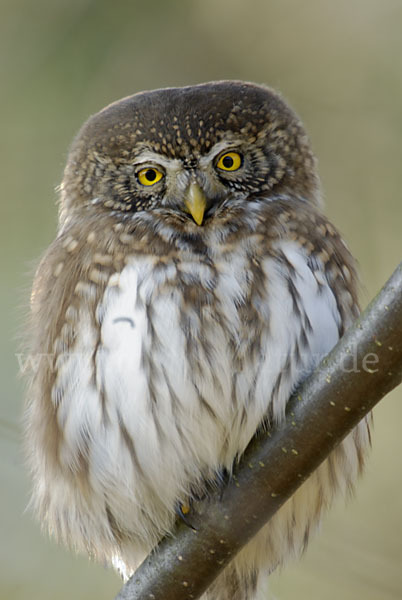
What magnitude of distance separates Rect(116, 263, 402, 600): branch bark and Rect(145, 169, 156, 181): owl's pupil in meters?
0.97

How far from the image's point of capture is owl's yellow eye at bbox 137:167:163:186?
10.8ft

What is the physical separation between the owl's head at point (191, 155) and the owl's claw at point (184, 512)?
88 cm

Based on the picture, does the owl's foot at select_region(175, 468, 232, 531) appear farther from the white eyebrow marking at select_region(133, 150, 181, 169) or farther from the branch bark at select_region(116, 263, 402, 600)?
the white eyebrow marking at select_region(133, 150, 181, 169)

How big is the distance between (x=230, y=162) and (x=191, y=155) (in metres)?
0.15

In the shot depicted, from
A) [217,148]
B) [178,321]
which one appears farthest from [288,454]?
[217,148]

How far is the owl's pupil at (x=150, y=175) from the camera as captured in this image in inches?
129

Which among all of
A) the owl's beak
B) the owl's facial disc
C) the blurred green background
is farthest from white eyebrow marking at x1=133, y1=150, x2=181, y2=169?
the blurred green background

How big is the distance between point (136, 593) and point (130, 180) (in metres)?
1.36

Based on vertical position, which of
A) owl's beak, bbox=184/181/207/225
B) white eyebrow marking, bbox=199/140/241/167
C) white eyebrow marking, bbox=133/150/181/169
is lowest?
owl's beak, bbox=184/181/207/225

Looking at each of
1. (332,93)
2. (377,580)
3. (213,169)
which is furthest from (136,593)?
(332,93)

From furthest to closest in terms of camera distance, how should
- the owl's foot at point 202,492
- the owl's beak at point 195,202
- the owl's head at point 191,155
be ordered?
the owl's head at point 191,155
the owl's beak at point 195,202
the owl's foot at point 202,492

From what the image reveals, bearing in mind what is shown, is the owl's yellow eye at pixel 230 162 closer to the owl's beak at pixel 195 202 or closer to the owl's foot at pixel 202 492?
the owl's beak at pixel 195 202

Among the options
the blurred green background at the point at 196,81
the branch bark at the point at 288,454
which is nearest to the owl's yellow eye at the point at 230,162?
the branch bark at the point at 288,454

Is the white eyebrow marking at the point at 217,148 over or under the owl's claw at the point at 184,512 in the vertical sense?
over
